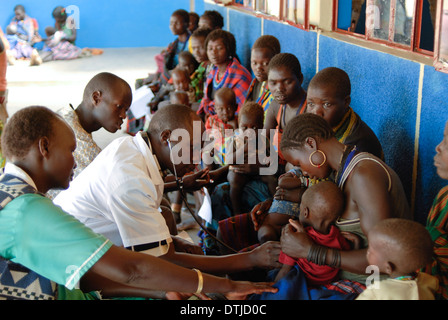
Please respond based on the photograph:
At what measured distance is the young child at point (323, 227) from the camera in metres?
2.00

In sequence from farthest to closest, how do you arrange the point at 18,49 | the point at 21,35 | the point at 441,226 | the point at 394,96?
the point at 21,35
the point at 18,49
the point at 394,96
the point at 441,226

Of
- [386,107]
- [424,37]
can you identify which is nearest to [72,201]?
[386,107]

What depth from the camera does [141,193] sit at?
79.3 inches

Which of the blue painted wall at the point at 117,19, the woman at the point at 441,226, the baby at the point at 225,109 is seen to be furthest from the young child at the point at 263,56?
the blue painted wall at the point at 117,19

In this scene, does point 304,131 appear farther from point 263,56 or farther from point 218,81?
point 218,81

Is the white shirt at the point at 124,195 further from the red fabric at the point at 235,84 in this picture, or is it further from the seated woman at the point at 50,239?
the red fabric at the point at 235,84

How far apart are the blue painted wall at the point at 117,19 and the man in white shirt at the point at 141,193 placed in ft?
40.7

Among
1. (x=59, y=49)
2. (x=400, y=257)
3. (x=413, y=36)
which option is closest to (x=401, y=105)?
(x=413, y=36)

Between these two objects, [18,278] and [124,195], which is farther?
Answer: [124,195]

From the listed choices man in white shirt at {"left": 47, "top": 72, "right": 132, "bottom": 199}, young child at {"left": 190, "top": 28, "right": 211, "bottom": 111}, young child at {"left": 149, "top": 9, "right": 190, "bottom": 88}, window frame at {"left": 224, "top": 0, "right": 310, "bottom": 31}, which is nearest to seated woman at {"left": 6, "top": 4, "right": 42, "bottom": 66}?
young child at {"left": 149, "top": 9, "right": 190, "bottom": 88}

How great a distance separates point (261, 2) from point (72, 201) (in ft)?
13.5

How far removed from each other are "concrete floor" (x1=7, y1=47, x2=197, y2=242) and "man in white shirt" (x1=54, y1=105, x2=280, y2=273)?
4.11 meters

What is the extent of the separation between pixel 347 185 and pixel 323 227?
8.0 inches

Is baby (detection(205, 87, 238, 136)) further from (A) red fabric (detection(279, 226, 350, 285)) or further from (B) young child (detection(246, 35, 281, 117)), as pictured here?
(A) red fabric (detection(279, 226, 350, 285))
